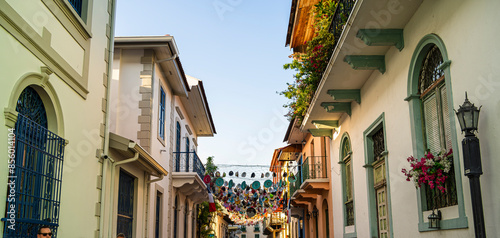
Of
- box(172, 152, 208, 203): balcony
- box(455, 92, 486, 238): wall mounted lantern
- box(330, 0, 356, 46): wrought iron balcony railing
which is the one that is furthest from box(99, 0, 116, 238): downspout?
box(172, 152, 208, 203): balcony

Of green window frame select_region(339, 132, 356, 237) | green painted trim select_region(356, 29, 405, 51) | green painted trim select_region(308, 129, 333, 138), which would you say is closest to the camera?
green painted trim select_region(356, 29, 405, 51)

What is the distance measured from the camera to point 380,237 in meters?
10.9

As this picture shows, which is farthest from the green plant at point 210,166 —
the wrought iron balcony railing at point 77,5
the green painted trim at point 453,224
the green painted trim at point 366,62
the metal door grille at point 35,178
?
the green painted trim at point 453,224

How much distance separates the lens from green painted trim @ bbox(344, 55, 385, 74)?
9.89m

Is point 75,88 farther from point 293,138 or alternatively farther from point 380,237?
point 293,138

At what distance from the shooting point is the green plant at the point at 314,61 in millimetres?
11719

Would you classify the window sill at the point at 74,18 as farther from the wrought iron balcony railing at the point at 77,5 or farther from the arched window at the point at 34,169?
the arched window at the point at 34,169

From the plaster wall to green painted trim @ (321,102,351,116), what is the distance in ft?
0.98

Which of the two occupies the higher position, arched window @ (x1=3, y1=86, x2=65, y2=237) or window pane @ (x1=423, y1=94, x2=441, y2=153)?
window pane @ (x1=423, y1=94, x2=441, y2=153)

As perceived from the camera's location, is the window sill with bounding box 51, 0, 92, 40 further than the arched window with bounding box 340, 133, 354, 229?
No

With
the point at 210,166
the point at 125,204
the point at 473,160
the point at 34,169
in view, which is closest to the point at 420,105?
the point at 473,160

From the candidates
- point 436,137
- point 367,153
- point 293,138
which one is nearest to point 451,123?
point 436,137

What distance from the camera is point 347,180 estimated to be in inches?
553

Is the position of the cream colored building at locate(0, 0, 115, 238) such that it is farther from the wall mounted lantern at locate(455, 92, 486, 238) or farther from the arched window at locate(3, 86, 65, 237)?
the wall mounted lantern at locate(455, 92, 486, 238)
